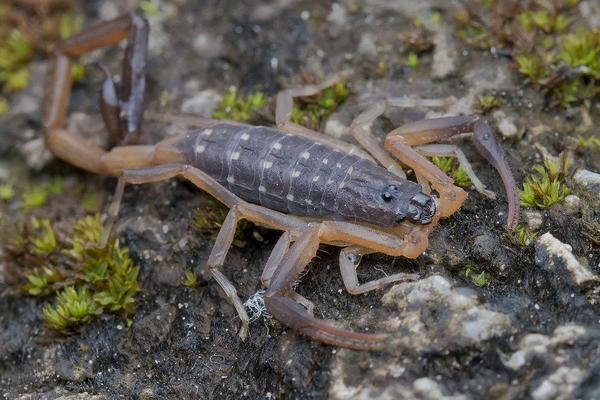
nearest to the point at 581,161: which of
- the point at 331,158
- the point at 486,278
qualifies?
the point at 486,278

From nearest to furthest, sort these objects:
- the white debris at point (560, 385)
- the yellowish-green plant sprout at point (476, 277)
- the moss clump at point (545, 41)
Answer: the white debris at point (560, 385), the yellowish-green plant sprout at point (476, 277), the moss clump at point (545, 41)

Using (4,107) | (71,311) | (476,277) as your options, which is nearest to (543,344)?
(476,277)

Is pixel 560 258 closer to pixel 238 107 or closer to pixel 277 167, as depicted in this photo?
pixel 277 167

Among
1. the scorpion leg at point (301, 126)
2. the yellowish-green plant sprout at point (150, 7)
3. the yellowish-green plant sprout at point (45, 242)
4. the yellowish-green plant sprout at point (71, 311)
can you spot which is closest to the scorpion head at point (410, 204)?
the scorpion leg at point (301, 126)

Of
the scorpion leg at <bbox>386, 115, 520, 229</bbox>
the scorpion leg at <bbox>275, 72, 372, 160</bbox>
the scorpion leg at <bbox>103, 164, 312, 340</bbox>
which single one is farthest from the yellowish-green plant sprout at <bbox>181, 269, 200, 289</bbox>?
the scorpion leg at <bbox>386, 115, 520, 229</bbox>

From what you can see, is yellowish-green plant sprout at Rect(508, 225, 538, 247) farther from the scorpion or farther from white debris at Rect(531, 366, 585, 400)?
white debris at Rect(531, 366, 585, 400)

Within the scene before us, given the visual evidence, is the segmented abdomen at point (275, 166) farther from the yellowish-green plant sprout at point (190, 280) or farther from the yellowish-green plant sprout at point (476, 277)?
the yellowish-green plant sprout at point (476, 277)

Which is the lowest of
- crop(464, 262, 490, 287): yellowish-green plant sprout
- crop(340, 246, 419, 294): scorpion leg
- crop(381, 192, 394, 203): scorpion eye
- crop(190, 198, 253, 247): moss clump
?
crop(190, 198, 253, 247): moss clump
